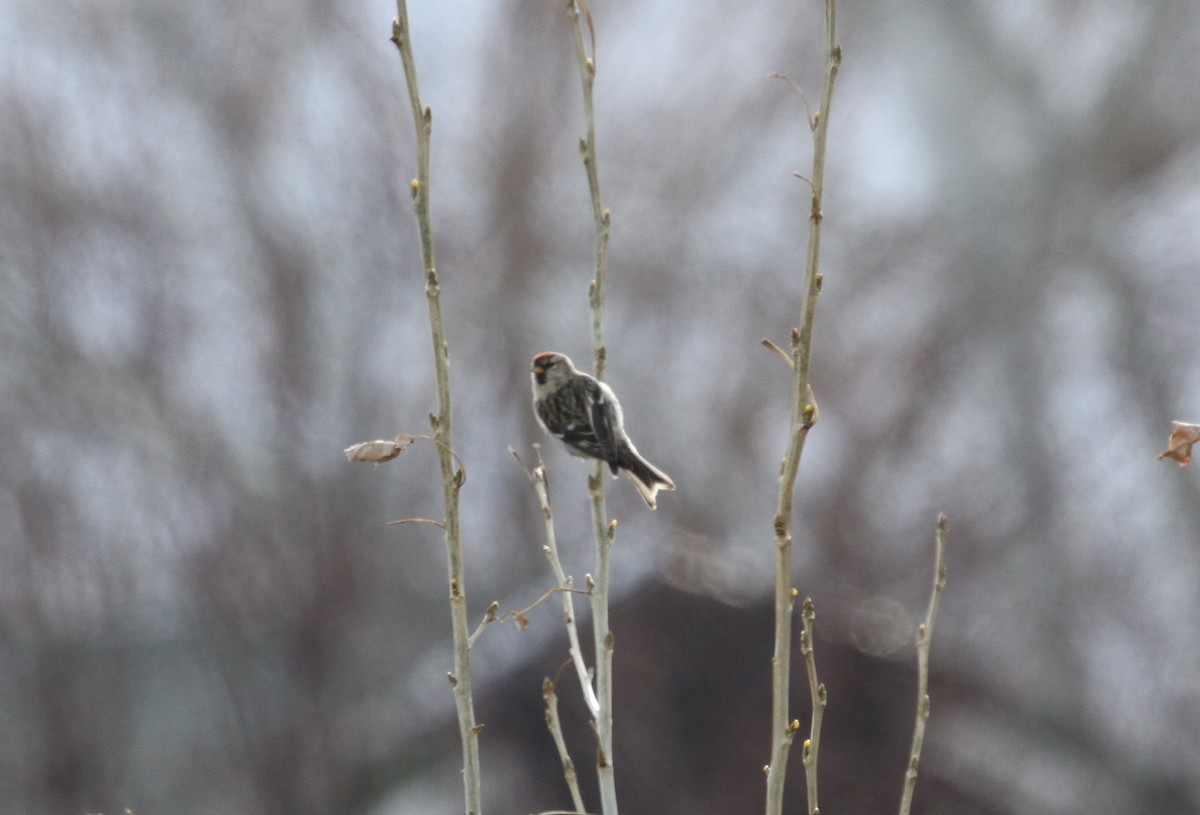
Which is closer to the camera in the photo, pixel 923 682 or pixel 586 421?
pixel 923 682

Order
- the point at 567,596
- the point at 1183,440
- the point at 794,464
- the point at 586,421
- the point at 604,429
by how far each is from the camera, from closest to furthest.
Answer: the point at 1183,440 → the point at 794,464 → the point at 567,596 → the point at 604,429 → the point at 586,421

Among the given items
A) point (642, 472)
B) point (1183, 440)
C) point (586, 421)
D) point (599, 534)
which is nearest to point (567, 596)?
point (599, 534)

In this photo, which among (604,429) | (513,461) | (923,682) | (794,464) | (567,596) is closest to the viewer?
(794,464)

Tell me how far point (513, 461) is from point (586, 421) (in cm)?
588

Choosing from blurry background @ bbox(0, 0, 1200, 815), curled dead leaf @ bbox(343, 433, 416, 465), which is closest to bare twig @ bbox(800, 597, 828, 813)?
curled dead leaf @ bbox(343, 433, 416, 465)

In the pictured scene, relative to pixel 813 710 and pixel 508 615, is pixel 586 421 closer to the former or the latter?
pixel 508 615

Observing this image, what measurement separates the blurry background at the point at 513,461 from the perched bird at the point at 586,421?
3.96 metres

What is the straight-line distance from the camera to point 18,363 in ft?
29.6

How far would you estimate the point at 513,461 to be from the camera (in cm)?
959

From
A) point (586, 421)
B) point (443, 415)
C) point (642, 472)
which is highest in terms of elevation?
point (586, 421)

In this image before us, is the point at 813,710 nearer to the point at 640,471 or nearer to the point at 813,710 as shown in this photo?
the point at 813,710

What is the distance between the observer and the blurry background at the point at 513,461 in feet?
28.0

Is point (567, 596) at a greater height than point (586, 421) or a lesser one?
lesser

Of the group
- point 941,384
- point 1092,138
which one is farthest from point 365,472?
point 1092,138
